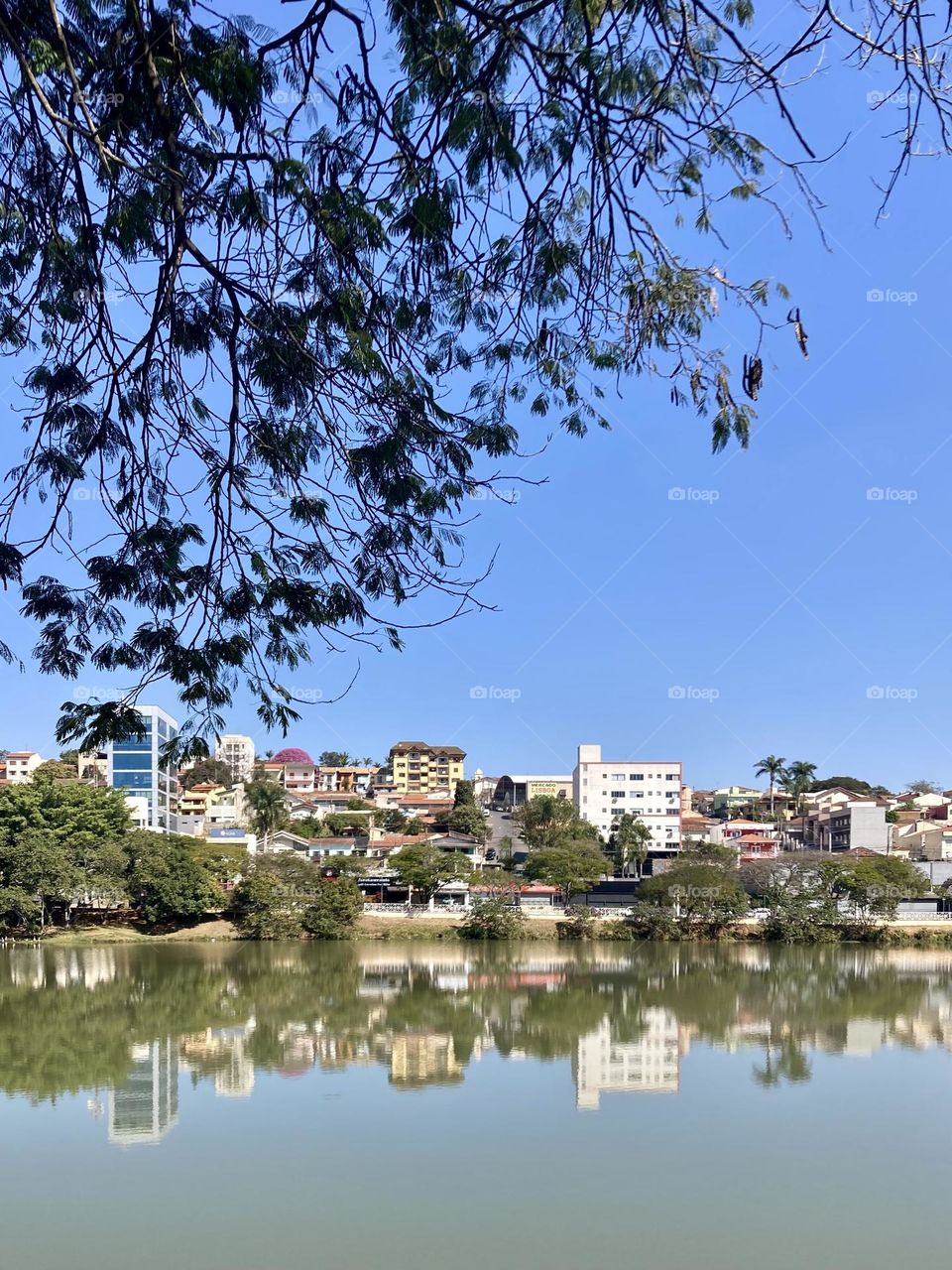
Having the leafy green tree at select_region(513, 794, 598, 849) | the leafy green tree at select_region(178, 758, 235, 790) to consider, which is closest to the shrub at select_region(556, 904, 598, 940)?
the leafy green tree at select_region(513, 794, 598, 849)

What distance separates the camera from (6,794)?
18.0 meters

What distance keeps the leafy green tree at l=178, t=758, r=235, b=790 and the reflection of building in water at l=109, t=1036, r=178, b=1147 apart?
1006 inches

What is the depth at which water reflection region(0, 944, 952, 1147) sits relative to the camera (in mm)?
8492

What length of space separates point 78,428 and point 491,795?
40969 mm

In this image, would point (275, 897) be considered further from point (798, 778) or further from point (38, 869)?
point (798, 778)

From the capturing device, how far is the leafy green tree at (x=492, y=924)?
1828 cm

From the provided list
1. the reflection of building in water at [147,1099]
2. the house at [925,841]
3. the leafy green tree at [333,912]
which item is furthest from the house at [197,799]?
the reflection of building in water at [147,1099]

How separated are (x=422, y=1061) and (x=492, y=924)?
9.42m

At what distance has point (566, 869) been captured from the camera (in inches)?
826

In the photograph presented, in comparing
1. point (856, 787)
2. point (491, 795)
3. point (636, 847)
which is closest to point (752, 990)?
point (636, 847)

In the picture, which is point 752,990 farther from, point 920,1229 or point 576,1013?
point 920,1229

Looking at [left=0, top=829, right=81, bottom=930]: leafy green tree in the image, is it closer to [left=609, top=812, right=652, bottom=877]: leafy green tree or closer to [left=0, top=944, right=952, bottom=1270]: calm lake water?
[left=0, top=944, right=952, bottom=1270]: calm lake water

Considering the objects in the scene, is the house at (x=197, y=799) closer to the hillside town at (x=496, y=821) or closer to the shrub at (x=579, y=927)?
the hillside town at (x=496, y=821)

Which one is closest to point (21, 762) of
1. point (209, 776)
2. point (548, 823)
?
point (209, 776)
